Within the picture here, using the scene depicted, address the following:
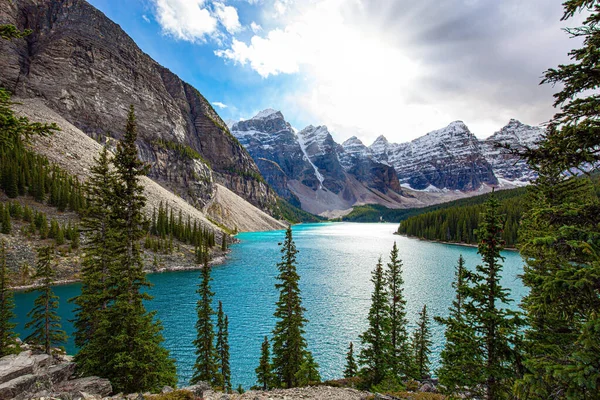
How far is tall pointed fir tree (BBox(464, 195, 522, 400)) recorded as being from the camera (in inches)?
371

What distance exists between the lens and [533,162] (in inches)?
255

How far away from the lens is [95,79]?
5453 inches

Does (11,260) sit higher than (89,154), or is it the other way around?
(89,154)

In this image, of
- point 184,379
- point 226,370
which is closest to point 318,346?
point 226,370

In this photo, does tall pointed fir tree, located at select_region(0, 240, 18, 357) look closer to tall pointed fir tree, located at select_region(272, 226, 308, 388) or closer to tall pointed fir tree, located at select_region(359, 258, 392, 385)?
tall pointed fir tree, located at select_region(272, 226, 308, 388)

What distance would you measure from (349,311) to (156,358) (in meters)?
28.6

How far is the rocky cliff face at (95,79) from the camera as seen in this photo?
12175 cm

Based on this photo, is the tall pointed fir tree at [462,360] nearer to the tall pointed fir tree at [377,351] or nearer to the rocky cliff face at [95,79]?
the tall pointed fir tree at [377,351]

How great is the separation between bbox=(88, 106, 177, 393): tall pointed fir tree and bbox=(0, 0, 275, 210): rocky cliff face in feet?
456

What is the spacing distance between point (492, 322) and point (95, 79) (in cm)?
18285

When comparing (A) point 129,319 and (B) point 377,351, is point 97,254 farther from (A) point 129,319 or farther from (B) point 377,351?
(B) point 377,351

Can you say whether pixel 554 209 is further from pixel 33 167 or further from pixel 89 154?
pixel 89 154

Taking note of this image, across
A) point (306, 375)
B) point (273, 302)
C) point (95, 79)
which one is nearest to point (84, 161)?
point (95, 79)

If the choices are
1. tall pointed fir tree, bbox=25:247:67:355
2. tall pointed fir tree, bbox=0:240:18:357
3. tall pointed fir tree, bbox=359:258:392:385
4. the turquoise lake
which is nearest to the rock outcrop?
tall pointed fir tree, bbox=25:247:67:355
